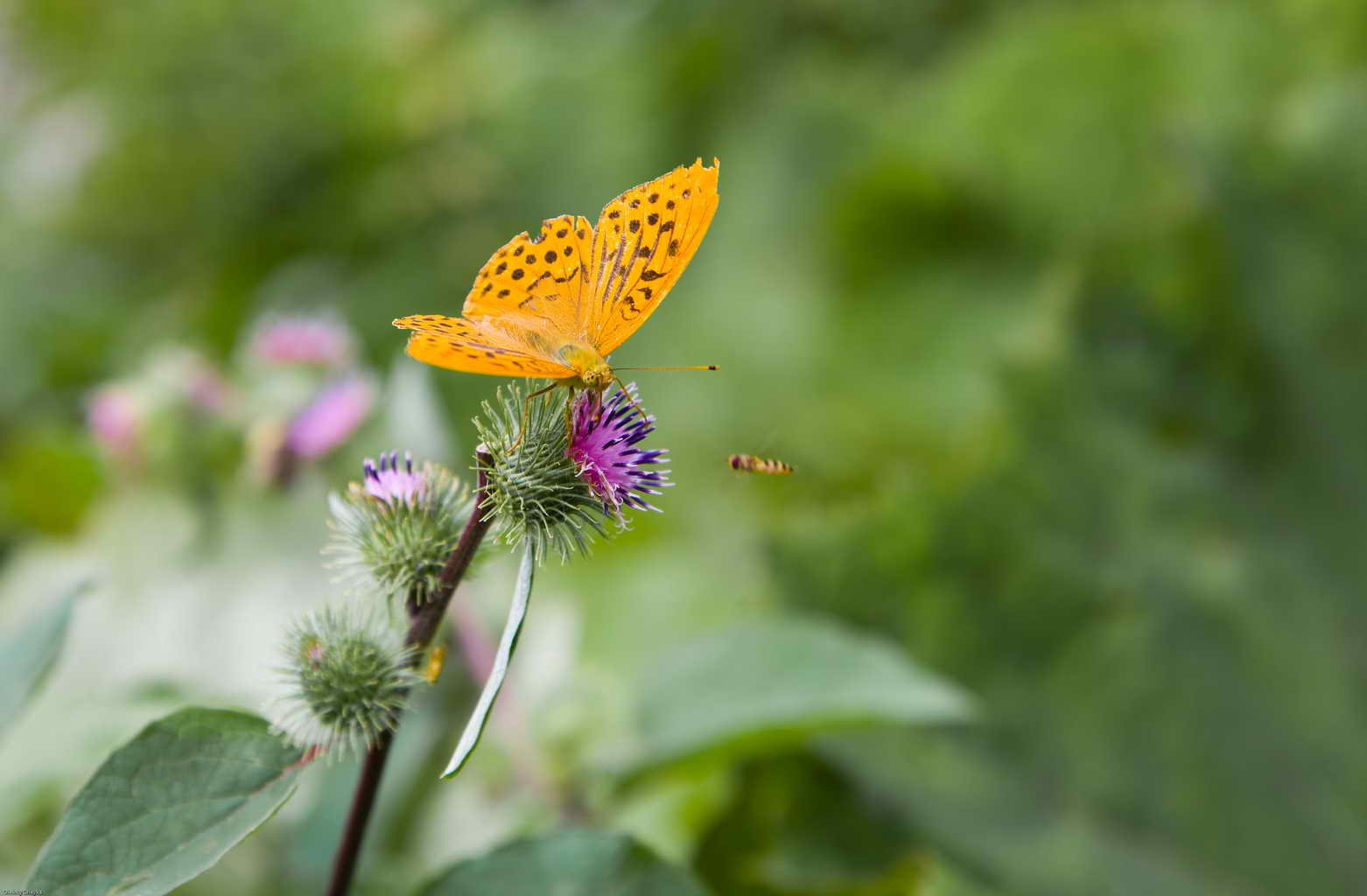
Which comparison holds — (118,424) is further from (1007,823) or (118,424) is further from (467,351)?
(1007,823)

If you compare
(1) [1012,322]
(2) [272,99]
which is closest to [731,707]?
(1) [1012,322]

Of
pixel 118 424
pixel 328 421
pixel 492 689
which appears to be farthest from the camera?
pixel 118 424

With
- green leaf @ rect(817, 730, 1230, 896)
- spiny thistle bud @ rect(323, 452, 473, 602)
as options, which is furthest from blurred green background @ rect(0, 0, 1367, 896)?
spiny thistle bud @ rect(323, 452, 473, 602)

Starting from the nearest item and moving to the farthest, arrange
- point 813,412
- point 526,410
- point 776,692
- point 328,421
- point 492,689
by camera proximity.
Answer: point 492,689
point 526,410
point 776,692
point 328,421
point 813,412

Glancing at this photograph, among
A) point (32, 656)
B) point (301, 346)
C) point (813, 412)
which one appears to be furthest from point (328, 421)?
point (813, 412)

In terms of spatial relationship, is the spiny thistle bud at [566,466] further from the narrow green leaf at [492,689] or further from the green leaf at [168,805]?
the green leaf at [168,805]

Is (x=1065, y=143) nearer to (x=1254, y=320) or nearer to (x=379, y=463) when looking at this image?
(x=1254, y=320)

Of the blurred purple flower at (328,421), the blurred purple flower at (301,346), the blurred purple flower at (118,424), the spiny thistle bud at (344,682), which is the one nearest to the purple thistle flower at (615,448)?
the spiny thistle bud at (344,682)
